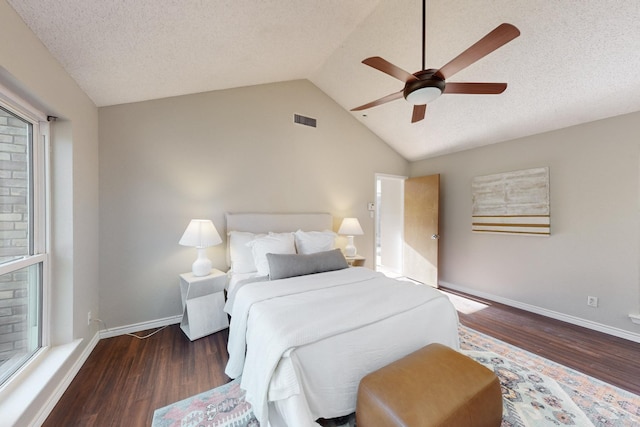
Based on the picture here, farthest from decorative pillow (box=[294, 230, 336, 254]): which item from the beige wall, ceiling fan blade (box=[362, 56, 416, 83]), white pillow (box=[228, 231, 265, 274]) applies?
ceiling fan blade (box=[362, 56, 416, 83])

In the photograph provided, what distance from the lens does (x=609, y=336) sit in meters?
2.68

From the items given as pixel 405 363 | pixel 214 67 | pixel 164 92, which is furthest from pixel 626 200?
pixel 164 92

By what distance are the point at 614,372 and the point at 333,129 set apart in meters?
4.13

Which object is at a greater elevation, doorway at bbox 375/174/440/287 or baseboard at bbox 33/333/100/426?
doorway at bbox 375/174/440/287

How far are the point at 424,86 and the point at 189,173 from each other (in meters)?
2.67

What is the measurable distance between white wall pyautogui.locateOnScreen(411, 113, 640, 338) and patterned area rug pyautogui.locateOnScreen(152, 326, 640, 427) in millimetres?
1370

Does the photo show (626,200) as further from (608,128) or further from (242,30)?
(242,30)

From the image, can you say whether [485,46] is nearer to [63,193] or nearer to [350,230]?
[350,230]

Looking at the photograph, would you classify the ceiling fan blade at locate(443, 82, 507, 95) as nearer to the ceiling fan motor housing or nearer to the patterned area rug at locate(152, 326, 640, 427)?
the ceiling fan motor housing

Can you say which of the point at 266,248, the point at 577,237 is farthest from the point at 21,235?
the point at 577,237

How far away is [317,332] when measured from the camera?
145cm

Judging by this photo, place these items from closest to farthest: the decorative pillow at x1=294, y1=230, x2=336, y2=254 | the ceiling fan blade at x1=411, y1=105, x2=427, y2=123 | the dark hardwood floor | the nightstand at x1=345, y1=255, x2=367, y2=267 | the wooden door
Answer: the dark hardwood floor → the ceiling fan blade at x1=411, y1=105, x2=427, y2=123 → the decorative pillow at x1=294, y1=230, x2=336, y2=254 → the nightstand at x1=345, y1=255, x2=367, y2=267 → the wooden door

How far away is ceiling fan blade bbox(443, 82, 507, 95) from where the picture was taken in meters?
1.71

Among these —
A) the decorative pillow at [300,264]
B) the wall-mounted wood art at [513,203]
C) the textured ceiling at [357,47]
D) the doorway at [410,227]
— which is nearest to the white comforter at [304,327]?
the decorative pillow at [300,264]
